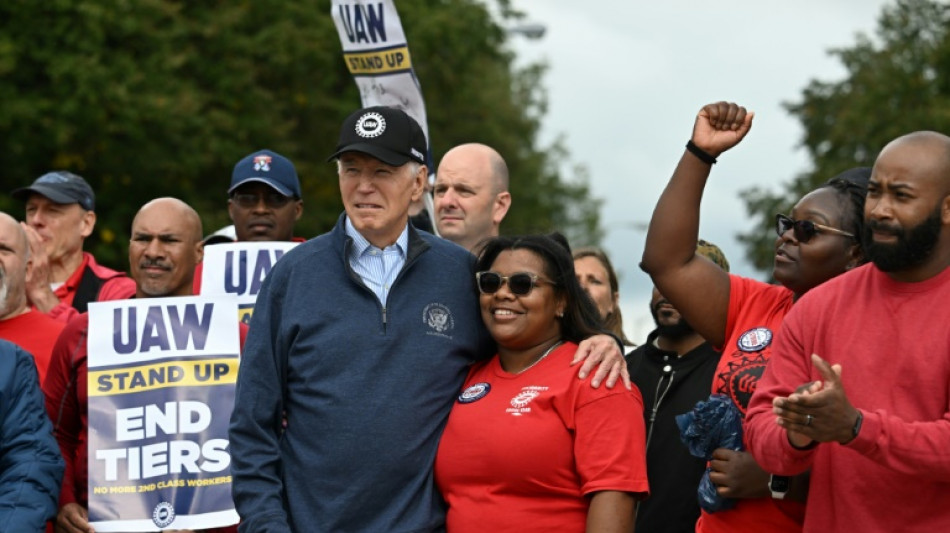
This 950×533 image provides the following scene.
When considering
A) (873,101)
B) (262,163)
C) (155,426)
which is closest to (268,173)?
(262,163)

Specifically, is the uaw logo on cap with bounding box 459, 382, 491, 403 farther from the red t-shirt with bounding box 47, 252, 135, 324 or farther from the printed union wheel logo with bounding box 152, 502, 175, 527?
the red t-shirt with bounding box 47, 252, 135, 324

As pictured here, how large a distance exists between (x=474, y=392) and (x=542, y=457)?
1.29ft

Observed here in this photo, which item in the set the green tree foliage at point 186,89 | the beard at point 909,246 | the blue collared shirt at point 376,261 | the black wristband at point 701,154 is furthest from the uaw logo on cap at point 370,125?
the green tree foliage at point 186,89

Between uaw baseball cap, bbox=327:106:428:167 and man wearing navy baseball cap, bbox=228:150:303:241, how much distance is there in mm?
2499

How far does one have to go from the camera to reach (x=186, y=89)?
21.8m

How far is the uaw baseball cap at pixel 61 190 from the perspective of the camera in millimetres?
8431

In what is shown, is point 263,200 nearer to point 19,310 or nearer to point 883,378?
point 19,310

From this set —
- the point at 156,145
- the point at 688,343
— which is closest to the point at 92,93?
the point at 156,145

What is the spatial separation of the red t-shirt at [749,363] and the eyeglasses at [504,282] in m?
0.79

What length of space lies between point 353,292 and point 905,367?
1926 millimetres

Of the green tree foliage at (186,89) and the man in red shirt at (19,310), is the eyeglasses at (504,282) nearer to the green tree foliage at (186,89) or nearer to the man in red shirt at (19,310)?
the man in red shirt at (19,310)

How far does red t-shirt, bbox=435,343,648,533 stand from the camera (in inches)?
198

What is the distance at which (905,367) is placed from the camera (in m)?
4.48

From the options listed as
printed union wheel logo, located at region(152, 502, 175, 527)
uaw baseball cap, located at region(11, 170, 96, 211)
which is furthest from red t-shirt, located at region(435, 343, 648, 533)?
uaw baseball cap, located at region(11, 170, 96, 211)
